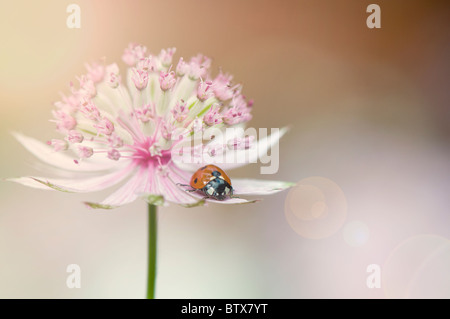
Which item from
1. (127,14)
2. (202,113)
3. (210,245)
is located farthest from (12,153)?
(202,113)

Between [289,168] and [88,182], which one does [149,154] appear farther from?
[289,168]

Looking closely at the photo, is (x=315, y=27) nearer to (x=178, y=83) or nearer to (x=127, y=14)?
(x=127, y=14)

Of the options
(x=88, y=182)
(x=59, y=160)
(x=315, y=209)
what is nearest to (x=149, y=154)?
(x=88, y=182)

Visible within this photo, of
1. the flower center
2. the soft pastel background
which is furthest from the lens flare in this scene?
the flower center

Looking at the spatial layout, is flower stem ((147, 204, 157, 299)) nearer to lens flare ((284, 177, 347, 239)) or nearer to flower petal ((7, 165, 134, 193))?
flower petal ((7, 165, 134, 193))

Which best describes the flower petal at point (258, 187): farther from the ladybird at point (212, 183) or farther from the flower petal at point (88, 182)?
the flower petal at point (88, 182)

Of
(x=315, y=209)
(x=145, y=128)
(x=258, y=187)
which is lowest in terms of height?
(x=315, y=209)

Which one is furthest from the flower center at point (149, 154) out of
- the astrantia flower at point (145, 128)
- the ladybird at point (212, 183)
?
the ladybird at point (212, 183)
